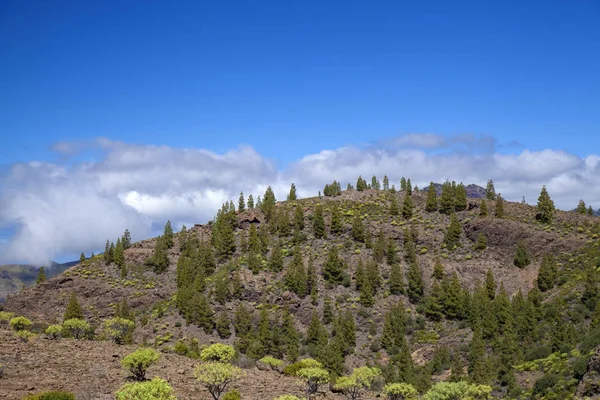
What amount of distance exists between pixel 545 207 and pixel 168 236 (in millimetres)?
116298

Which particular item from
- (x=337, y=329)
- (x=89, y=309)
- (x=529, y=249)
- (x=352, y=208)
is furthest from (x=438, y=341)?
(x=89, y=309)

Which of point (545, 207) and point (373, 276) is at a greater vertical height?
point (545, 207)

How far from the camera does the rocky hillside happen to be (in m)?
97.4

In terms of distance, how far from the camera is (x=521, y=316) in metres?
104

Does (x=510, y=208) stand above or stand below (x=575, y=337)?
above

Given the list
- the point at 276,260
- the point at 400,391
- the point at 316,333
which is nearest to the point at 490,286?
the point at 316,333

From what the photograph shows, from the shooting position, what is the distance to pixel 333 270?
5271 inches

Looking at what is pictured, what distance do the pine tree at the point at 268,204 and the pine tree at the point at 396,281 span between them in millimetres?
47852

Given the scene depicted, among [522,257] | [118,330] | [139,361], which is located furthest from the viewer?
[522,257]

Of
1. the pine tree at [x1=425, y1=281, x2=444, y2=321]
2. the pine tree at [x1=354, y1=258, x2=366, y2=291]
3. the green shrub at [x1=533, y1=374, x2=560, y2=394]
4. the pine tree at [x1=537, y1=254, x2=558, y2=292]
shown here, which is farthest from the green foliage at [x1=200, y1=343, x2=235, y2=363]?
the pine tree at [x1=537, y1=254, x2=558, y2=292]

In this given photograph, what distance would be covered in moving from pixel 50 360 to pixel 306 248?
8981cm

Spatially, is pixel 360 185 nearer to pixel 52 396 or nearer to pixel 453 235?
pixel 453 235

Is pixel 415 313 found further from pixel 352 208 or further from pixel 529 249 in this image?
pixel 352 208

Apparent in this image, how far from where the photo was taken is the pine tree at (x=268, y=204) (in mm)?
164238
